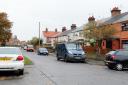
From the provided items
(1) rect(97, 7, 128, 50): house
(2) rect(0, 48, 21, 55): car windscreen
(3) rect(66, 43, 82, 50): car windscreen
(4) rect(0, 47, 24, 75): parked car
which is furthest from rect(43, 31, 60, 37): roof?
(4) rect(0, 47, 24, 75): parked car

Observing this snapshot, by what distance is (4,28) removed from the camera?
64375 mm

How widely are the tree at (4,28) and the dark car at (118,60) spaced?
1507 inches

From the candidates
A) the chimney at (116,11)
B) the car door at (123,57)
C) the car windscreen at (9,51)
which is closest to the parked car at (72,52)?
the car door at (123,57)

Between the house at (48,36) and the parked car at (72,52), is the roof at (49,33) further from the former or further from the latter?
the parked car at (72,52)

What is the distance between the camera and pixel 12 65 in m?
16.4

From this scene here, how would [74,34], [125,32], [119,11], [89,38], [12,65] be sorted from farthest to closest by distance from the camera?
[74,34] < [119,11] < [89,38] < [125,32] < [12,65]

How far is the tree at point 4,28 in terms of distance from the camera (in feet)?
199

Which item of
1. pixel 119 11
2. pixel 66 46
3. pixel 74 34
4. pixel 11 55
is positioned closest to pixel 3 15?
pixel 74 34

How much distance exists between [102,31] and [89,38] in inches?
115

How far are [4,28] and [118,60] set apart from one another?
145 feet

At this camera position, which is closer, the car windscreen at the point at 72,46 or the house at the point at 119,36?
the car windscreen at the point at 72,46

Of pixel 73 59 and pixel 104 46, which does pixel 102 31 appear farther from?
pixel 73 59

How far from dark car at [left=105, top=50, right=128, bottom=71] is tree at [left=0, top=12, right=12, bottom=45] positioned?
3829cm

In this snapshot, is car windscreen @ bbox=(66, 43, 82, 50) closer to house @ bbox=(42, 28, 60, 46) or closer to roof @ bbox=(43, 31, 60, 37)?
house @ bbox=(42, 28, 60, 46)
